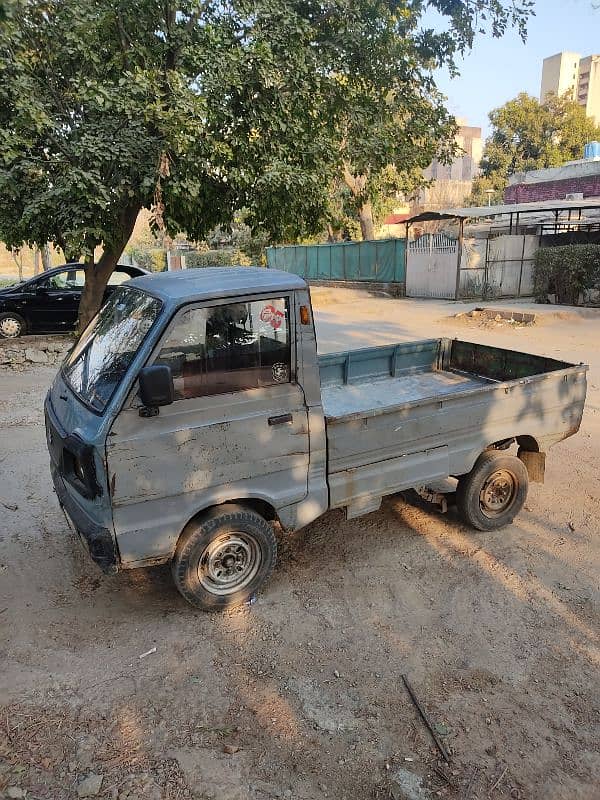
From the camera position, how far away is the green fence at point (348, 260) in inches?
951

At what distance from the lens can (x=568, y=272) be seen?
704 inches

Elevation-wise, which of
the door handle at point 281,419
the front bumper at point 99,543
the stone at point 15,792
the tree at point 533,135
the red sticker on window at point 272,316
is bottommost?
the stone at point 15,792

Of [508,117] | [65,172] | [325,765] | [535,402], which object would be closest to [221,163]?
[65,172]

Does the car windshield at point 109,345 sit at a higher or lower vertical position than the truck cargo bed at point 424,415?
higher

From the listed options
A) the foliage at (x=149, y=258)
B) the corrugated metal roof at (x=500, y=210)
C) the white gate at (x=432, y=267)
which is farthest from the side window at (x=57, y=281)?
the foliage at (x=149, y=258)

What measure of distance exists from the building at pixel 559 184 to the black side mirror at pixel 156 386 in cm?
2640

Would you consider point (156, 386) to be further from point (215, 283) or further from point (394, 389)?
point (394, 389)

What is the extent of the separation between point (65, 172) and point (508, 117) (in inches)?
1596

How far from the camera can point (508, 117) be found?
40438 mm

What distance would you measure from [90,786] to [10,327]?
472 inches

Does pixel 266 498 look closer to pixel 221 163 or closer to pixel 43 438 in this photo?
pixel 43 438

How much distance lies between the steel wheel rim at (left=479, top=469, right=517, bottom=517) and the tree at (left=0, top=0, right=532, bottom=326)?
19.1 feet

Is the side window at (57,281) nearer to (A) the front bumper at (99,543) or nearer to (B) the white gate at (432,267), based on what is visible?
(A) the front bumper at (99,543)

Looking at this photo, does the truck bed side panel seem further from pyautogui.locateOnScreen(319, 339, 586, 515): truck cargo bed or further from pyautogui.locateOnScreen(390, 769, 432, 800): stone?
pyautogui.locateOnScreen(390, 769, 432, 800): stone
